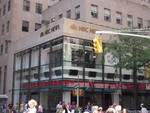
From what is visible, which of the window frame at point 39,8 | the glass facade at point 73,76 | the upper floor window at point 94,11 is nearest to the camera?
the glass facade at point 73,76

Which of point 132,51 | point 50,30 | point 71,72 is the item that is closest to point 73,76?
point 71,72

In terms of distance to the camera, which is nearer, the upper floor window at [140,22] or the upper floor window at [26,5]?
the upper floor window at [140,22]

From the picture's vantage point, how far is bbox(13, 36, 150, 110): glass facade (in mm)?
31312

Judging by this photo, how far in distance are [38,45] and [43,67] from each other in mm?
3320

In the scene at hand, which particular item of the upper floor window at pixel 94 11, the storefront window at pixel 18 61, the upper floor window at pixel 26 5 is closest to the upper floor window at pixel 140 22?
the upper floor window at pixel 94 11

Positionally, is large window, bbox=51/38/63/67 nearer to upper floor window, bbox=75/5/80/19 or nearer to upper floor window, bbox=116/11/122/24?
upper floor window, bbox=75/5/80/19

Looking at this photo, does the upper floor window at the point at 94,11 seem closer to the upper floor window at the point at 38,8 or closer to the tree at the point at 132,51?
the tree at the point at 132,51

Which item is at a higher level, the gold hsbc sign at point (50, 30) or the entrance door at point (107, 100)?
the gold hsbc sign at point (50, 30)

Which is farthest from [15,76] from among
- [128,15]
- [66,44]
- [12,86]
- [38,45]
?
[128,15]

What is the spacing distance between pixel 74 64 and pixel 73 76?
1.37 meters

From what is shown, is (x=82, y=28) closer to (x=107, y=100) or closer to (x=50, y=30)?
(x=50, y=30)

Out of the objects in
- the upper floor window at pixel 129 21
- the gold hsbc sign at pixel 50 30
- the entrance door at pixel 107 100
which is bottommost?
the entrance door at pixel 107 100

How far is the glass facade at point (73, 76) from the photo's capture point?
31.3 meters

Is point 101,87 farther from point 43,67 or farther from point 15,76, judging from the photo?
point 15,76
